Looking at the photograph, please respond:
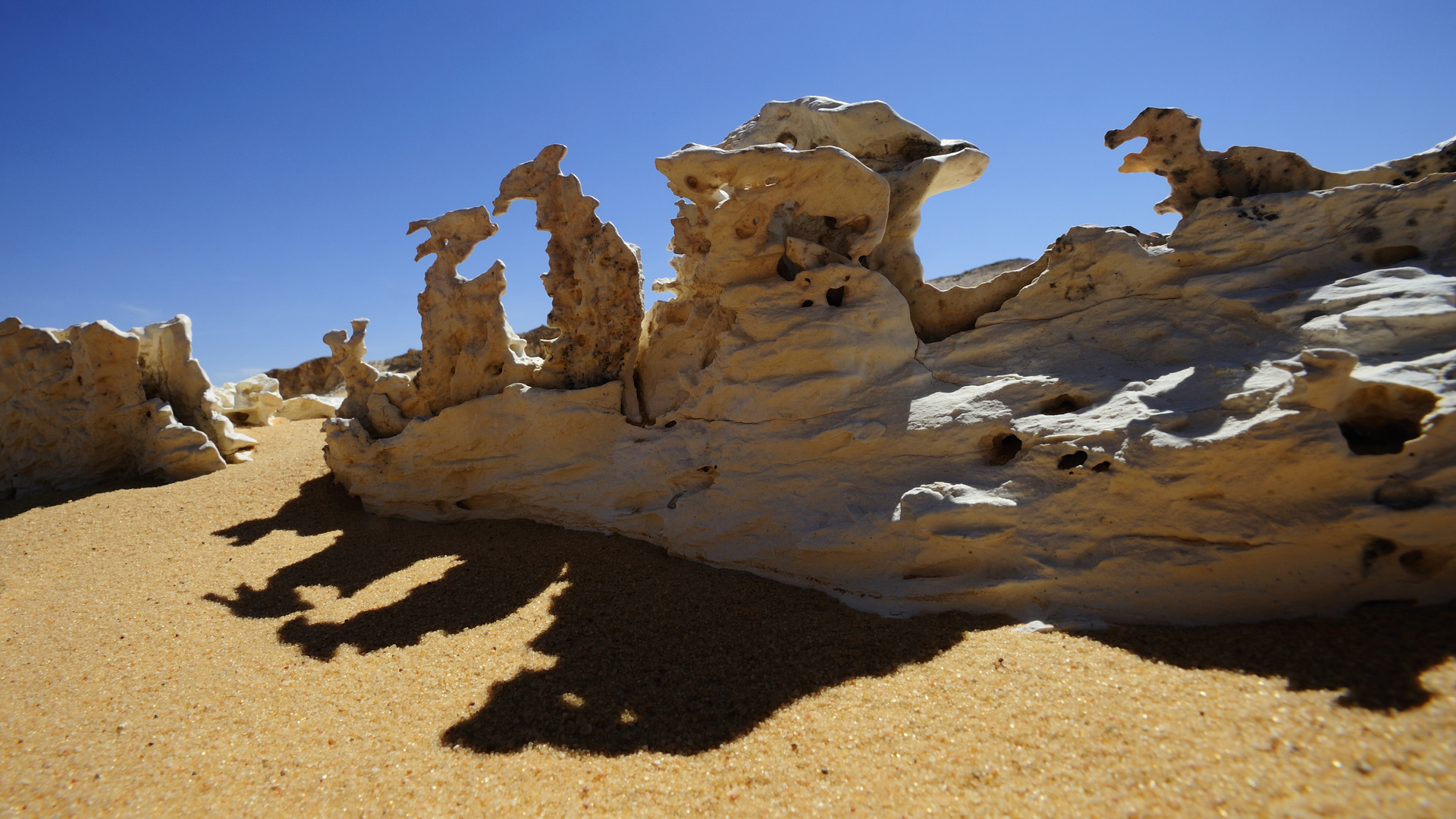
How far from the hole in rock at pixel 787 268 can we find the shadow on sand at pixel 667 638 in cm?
255

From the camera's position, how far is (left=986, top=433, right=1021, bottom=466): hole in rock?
14.2 feet

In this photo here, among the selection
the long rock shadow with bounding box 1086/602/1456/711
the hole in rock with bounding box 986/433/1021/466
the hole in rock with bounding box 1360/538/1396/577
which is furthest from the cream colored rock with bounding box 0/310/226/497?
the hole in rock with bounding box 1360/538/1396/577

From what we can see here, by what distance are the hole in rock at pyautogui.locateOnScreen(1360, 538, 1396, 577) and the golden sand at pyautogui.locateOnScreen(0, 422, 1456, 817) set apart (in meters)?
0.18

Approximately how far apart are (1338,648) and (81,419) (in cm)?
1218

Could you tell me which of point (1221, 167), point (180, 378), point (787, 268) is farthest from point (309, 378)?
point (1221, 167)

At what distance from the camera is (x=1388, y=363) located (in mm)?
3191

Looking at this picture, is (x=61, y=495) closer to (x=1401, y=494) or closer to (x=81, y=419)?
(x=81, y=419)

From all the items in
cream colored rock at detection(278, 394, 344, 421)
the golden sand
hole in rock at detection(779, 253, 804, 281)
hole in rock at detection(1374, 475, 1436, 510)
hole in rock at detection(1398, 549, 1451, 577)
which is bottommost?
the golden sand

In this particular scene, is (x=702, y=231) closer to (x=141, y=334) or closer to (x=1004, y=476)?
(x=1004, y=476)

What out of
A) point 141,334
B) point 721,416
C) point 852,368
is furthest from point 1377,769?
point 141,334

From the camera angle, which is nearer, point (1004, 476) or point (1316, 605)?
point (1316, 605)

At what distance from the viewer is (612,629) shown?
427cm

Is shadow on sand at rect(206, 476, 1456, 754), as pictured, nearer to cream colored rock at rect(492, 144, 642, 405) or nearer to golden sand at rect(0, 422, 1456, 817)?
golden sand at rect(0, 422, 1456, 817)

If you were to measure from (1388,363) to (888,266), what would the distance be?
3.33 meters
